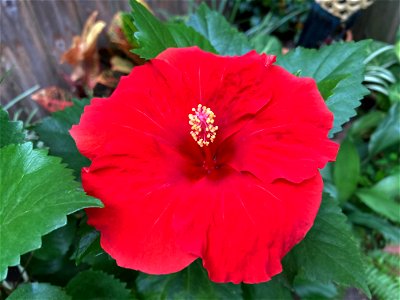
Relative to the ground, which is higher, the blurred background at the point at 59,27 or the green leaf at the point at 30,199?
the green leaf at the point at 30,199

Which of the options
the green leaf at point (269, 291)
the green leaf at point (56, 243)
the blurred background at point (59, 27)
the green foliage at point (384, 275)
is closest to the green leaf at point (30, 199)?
the green leaf at point (56, 243)

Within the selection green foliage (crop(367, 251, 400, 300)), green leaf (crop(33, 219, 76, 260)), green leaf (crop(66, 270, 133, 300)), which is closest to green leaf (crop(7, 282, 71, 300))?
green leaf (crop(66, 270, 133, 300))

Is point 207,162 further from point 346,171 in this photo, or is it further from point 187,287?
point 346,171

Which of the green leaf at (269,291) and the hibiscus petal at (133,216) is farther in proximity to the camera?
the green leaf at (269,291)

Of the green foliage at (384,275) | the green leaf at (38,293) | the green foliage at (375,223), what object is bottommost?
the green foliage at (384,275)

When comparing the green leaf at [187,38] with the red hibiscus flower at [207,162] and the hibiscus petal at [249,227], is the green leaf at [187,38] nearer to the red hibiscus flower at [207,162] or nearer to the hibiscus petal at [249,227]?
the red hibiscus flower at [207,162]

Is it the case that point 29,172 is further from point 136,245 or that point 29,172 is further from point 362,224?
point 362,224

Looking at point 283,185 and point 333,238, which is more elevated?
point 283,185

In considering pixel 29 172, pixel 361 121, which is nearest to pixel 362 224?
pixel 361 121
